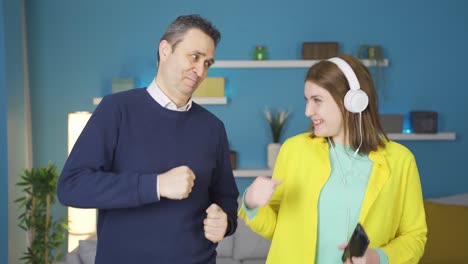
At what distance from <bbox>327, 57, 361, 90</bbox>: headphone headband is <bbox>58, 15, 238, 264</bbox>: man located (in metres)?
0.40

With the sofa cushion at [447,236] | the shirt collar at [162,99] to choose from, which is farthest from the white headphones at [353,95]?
the sofa cushion at [447,236]

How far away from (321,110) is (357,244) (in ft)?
1.47

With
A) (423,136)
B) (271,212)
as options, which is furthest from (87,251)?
(423,136)

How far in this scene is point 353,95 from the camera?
170 centimetres

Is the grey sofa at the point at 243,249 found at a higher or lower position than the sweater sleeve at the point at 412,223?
lower

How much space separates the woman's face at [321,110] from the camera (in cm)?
175

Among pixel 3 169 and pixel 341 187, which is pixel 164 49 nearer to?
pixel 341 187

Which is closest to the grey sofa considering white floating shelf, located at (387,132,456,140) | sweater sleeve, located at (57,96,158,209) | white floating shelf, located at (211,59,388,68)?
white floating shelf, located at (211,59,388,68)

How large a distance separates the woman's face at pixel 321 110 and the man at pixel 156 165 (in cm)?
Answer: 33

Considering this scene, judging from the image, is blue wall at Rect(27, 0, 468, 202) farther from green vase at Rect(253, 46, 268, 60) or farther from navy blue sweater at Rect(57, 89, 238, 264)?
navy blue sweater at Rect(57, 89, 238, 264)

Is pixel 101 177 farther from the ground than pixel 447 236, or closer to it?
farther from the ground

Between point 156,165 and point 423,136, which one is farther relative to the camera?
point 423,136

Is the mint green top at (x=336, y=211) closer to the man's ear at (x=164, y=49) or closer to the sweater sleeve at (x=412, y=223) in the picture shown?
the sweater sleeve at (x=412, y=223)

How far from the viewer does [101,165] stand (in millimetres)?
1563
